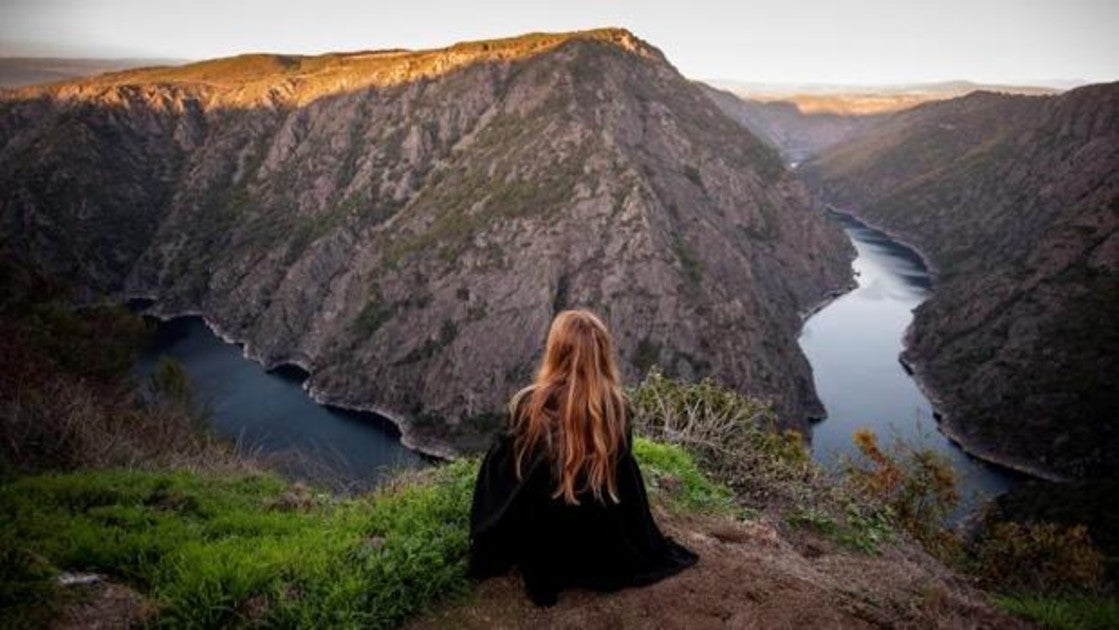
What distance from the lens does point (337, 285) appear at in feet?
378

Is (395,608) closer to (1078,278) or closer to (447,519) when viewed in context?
(447,519)

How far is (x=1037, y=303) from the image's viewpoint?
100 metres

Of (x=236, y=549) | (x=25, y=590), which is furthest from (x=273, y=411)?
(x=25, y=590)

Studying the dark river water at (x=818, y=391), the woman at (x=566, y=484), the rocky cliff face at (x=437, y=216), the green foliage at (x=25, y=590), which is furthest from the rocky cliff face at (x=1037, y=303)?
the green foliage at (x=25, y=590)

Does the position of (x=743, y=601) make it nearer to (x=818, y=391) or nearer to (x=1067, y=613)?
(x=1067, y=613)

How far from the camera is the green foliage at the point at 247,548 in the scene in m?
5.98

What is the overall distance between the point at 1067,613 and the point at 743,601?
163 inches

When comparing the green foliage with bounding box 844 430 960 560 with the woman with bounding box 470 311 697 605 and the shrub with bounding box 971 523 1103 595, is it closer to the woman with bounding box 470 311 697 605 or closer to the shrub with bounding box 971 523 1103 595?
the shrub with bounding box 971 523 1103 595

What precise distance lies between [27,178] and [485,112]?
8777 centimetres

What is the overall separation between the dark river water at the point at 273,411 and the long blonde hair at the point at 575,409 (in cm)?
6885

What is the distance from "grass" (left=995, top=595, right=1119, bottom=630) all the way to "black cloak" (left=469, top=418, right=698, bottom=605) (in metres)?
4.25

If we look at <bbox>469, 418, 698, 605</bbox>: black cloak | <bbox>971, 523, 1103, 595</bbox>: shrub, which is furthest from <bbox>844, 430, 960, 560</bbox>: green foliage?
<bbox>469, 418, 698, 605</bbox>: black cloak

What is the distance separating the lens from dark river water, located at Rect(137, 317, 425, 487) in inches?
3243

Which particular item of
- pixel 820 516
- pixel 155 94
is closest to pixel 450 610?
pixel 820 516
